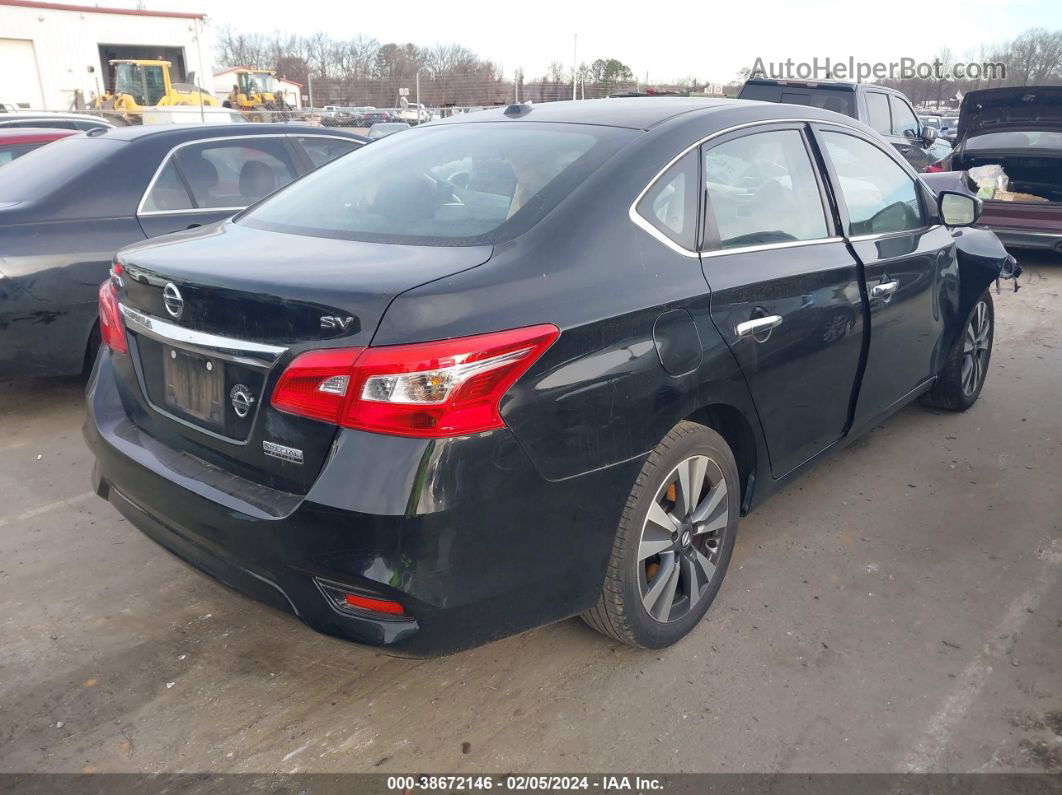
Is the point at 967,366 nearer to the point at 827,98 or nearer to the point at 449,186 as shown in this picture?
the point at 449,186

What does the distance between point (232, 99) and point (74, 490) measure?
38227mm

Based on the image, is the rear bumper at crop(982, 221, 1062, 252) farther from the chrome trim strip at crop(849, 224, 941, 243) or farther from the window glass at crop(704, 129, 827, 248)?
the window glass at crop(704, 129, 827, 248)

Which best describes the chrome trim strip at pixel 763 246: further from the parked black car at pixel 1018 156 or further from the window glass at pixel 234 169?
the parked black car at pixel 1018 156

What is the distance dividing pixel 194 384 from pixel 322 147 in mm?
3967

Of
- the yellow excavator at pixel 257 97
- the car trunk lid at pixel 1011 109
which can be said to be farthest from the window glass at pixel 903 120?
the yellow excavator at pixel 257 97

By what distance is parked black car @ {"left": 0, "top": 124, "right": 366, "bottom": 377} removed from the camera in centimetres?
451

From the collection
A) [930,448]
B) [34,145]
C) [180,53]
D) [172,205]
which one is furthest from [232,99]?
[930,448]

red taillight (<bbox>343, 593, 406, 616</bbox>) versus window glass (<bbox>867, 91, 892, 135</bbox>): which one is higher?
window glass (<bbox>867, 91, 892, 135</bbox>)

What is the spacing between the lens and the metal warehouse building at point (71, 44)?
37.9 m

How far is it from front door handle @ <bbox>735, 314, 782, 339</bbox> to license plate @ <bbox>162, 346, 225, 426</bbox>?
1578 mm

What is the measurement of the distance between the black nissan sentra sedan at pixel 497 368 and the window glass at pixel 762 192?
1cm

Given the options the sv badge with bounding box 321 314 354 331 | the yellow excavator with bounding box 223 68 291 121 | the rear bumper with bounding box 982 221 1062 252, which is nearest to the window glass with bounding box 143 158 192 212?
the sv badge with bounding box 321 314 354 331

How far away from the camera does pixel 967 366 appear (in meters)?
4.91

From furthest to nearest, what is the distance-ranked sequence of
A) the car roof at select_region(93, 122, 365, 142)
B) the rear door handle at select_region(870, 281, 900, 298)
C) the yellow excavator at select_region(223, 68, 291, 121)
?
1. the yellow excavator at select_region(223, 68, 291, 121)
2. the car roof at select_region(93, 122, 365, 142)
3. the rear door handle at select_region(870, 281, 900, 298)
